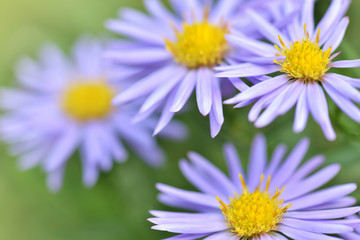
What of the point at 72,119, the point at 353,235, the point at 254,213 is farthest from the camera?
the point at 72,119

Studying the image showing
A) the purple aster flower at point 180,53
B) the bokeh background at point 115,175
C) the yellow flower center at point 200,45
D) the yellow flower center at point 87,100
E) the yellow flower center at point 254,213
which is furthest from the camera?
the yellow flower center at point 87,100

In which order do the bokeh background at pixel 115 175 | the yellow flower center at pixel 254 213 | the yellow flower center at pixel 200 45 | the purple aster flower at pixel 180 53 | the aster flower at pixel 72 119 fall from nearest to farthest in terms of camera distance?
1. the yellow flower center at pixel 254 213
2. the purple aster flower at pixel 180 53
3. the yellow flower center at pixel 200 45
4. the bokeh background at pixel 115 175
5. the aster flower at pixel 72 119

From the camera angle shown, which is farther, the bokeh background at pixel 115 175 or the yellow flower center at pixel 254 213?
the bokeh background at pixel 115 175

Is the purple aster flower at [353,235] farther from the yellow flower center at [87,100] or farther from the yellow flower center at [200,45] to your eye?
the yellow flower center at [87,100]

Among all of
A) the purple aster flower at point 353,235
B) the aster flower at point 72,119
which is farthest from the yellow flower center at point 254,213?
the aster flower at point 72,119

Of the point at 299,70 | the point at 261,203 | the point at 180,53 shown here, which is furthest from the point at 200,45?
the point at 261,203

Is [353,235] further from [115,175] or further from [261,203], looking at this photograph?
[115,175]

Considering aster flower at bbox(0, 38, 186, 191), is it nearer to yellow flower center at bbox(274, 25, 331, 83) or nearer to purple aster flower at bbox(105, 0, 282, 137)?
purple aster flower at bbox(105, 0, 282, 137)

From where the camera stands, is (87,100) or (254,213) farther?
(87,100)
